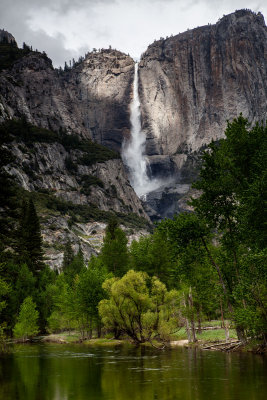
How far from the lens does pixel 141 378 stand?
24.3 meters

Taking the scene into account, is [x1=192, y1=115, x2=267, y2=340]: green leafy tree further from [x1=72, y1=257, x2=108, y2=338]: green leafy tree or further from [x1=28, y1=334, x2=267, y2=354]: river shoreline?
[x1=72, y1=257, x2=108, y2=338]: green leafy tree

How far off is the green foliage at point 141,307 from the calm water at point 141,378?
1127cm

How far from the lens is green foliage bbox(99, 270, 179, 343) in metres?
47.1

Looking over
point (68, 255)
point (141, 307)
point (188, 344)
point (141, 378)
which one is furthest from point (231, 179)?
point (68, 255)

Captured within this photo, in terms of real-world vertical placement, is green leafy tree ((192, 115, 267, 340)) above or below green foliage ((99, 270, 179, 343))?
above

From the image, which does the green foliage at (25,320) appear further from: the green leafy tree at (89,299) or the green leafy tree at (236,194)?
the green leafy tree at (236,194)

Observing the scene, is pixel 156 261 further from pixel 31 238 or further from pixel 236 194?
pixel 236 194

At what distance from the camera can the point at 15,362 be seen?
36000 millimetres

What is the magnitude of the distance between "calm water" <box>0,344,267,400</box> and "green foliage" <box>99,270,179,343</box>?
11267 mm

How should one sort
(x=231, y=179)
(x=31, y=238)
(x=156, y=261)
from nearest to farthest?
1. (x=231, y=179)
2. (x=156, y=261)
3. (x=31, y=238)

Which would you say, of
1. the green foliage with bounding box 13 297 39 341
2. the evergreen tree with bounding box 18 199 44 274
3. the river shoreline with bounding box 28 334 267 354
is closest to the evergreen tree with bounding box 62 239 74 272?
the evergreen tree with bounding box 18 199 44 274

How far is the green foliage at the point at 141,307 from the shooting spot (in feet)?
155

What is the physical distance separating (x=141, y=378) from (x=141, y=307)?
23.3 m

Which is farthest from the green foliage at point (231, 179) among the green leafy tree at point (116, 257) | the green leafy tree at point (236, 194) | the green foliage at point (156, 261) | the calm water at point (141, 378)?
the green leafy tree at point (116, 257)
